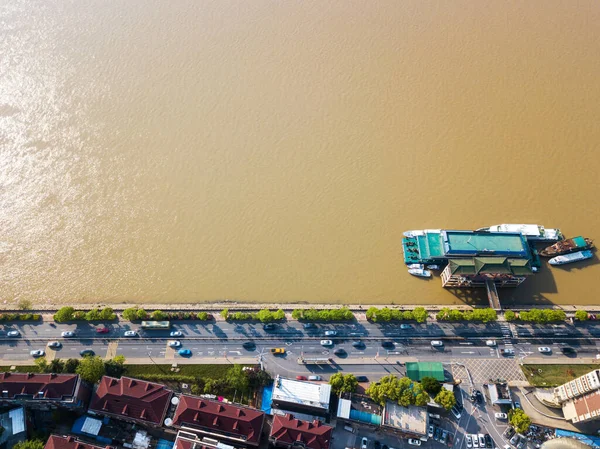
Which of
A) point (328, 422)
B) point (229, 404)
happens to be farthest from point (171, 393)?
point (328, 422)

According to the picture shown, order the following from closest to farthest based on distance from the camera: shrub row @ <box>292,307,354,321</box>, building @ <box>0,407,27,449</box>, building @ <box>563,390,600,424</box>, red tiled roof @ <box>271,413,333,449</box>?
1. red tiled roof @ <box>271,413,333,449</box>
2. building @ <box>563,390,600,424</box>
3. building @ <box>0,407,27,449</box>
4. shrub row @ <box>292,307,354,321</box>

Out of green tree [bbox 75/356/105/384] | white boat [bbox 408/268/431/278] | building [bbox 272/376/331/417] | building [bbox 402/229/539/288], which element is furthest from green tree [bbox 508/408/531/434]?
green tree [bbox 75/356/105/384]

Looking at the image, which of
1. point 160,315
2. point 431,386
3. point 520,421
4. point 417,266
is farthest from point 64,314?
point 520,421

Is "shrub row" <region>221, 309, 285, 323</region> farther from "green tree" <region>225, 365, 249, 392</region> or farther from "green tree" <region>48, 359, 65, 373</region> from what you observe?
"green tree" <region>48, 359, 65, 373</region>

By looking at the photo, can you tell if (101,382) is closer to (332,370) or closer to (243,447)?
(243,447)

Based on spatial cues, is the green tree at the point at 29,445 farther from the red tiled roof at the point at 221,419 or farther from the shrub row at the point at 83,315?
the shrub row at the point at 83,315

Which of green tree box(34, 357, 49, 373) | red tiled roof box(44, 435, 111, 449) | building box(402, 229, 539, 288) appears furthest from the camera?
building box(402, 229, 539, 288)

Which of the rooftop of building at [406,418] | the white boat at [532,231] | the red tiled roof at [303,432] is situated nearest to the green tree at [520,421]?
the rooftop of building at [406,418]

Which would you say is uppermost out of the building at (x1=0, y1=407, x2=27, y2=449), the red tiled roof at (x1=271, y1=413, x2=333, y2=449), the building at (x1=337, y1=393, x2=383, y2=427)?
the building at (x1=337, y1=393, x2=383, y2=427)

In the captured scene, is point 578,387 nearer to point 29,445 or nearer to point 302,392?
point 302,392
